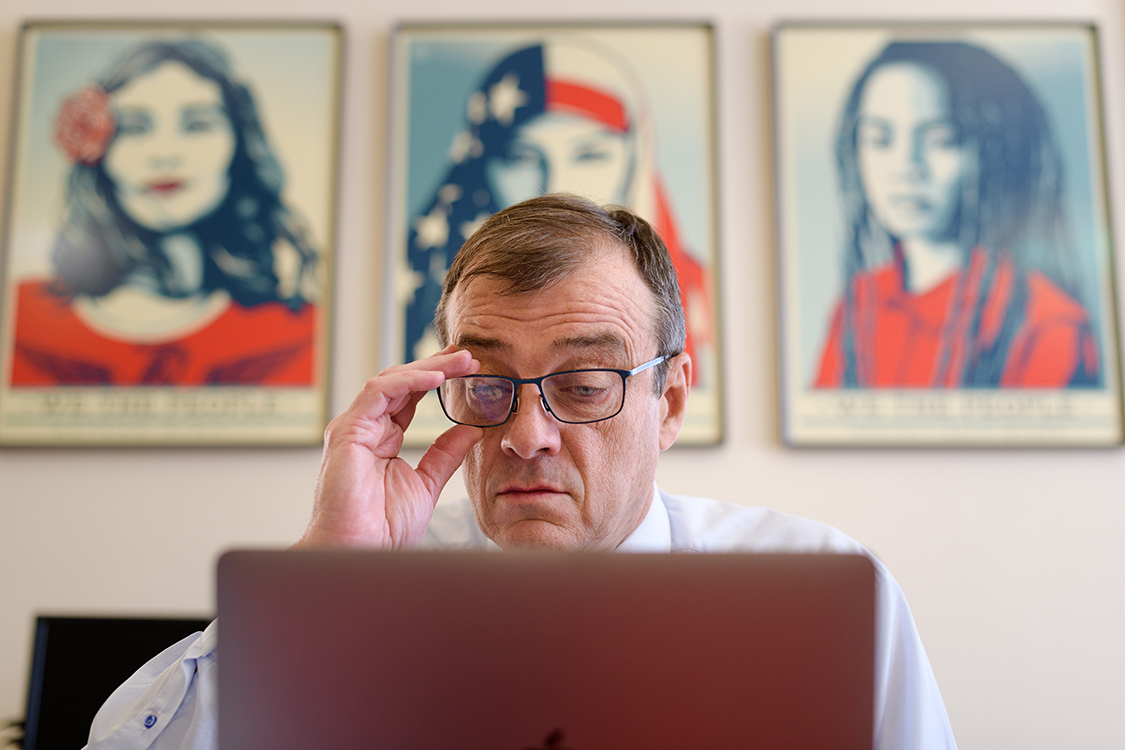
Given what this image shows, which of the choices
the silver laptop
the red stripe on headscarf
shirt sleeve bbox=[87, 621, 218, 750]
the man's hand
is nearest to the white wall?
the red stripe on headscarf

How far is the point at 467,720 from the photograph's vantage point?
1.53 ft

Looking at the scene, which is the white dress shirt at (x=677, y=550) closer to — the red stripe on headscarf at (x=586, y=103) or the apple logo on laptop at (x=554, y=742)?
the apple logo on laptop at (x=554, y=742)

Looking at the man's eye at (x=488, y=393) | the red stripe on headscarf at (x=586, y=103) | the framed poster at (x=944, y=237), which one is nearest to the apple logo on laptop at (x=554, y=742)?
the man's eye at (x=488, y=393)

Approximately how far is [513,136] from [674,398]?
1.08 metres

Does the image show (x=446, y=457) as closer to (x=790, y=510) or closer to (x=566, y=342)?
(x=566, y=342)

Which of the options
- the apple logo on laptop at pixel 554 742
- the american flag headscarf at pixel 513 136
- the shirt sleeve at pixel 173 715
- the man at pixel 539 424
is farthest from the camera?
the american flag headscarf at pixel 513 136

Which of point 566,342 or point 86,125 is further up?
point 86,125

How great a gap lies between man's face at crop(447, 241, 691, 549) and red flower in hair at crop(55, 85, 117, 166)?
1491mm

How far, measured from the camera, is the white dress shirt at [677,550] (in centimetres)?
89

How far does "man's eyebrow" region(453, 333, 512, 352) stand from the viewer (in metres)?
1.07

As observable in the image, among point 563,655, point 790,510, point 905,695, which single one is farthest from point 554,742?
point 790,510

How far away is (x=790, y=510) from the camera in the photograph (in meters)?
1.90

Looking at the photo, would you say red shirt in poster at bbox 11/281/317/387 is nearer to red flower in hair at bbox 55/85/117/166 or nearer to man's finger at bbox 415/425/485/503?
red flower in hair at bbox 55/85/117/166

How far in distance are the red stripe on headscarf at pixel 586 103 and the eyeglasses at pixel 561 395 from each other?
1.14m
